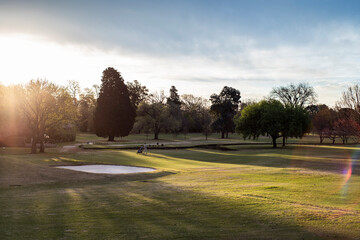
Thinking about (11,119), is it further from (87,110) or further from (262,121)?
(87,110)

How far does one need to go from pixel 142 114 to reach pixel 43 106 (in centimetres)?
3811

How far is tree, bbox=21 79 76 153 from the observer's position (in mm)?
42906

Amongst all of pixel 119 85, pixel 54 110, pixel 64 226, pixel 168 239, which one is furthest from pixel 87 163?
pixel 119 85

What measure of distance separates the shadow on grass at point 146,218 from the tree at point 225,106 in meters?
86.4

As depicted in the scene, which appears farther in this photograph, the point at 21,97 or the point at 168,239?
the point at 21,97

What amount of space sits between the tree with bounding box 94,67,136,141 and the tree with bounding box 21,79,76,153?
27.6 m

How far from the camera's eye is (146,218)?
9.39 metres

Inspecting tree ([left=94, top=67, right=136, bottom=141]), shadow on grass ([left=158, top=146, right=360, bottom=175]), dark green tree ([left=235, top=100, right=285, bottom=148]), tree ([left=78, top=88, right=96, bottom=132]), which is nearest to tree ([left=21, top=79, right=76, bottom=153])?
shadow on grass ([left=158, top=146, right=360, bottom=175])

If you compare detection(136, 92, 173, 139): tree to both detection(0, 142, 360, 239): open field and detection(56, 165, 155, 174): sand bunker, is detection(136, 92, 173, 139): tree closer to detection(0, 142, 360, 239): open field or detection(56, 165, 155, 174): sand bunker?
detection(56, 165, 155, 174): sand bunker

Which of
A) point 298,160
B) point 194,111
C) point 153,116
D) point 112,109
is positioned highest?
point 194,111

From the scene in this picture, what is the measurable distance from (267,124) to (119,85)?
126 feet

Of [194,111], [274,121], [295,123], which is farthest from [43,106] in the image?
[194,111]

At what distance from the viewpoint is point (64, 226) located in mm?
8578

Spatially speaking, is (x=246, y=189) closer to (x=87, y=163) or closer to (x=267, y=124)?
(x=87, y=163)
